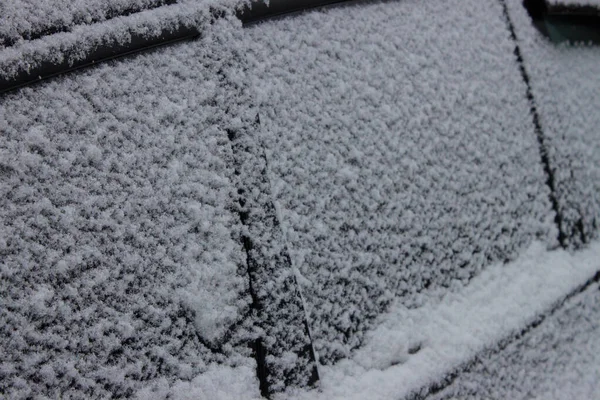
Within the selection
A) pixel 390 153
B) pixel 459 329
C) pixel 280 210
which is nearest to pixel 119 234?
pixel 280 210

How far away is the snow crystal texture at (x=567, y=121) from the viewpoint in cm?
153

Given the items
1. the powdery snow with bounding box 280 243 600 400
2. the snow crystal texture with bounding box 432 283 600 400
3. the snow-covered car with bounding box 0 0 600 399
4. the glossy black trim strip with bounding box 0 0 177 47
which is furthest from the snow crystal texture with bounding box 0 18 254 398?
the snow crystal texture with bounding box 432 283 600 400

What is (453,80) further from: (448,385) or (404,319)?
(448,385)

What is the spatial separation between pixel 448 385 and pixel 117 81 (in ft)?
3.64

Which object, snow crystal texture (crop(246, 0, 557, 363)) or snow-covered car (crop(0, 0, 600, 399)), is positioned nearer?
snow-covered car (crop(0, 0, 600, 399))

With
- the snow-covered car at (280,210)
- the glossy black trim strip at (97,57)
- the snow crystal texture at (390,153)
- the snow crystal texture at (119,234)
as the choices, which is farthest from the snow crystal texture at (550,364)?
the glossy black trim strip at (97,57)

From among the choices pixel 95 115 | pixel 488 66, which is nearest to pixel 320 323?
pixel 95 115

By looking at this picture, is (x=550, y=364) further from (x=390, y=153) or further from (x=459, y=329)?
(x=390, y=153)

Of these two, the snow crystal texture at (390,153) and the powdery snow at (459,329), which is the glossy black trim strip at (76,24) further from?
the powdery snow at (459,329)

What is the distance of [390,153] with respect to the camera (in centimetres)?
122

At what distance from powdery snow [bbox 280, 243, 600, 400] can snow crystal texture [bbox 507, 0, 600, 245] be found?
0.52 ft

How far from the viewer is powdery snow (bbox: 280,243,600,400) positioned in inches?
41.5

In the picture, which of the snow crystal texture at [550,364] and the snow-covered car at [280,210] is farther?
the snow crystal texture at [550,364]

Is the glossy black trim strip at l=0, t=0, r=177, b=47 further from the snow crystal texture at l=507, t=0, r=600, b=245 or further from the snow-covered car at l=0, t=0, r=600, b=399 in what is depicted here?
the snow crystal texture at l=507, t=0, r=600, b=245
